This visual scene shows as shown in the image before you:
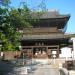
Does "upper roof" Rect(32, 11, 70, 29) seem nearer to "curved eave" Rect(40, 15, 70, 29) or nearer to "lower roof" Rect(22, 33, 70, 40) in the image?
"curved eave" Rect(40, 15, 70, 29)

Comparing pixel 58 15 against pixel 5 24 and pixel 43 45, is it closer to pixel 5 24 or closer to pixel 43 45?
pixel 43 45

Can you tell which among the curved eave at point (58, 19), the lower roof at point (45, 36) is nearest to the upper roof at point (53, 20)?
the curved eave at point (58, 19)

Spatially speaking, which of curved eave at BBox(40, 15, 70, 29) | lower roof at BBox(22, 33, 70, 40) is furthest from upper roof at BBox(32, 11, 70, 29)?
lower roof at BBox(22, 33, 70, 40)

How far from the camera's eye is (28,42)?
145 feet

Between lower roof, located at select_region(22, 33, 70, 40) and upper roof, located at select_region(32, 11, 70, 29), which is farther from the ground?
upper roof, located at select_region(32, 11, 70, 29)

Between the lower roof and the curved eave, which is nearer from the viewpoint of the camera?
the lower roof

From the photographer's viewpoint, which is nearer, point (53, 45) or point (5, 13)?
point (5, 13)

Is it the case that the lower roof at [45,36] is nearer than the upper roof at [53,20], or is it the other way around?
the lower roof at [45,36]

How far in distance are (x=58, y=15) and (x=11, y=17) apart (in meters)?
26.2

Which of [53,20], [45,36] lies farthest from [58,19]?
[45,36]

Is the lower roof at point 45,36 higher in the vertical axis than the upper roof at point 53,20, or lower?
lower

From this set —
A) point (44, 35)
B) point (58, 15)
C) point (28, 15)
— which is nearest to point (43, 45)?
point (44, 35)

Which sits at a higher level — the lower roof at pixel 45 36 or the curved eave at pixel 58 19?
the curved eave at pixel 58 19

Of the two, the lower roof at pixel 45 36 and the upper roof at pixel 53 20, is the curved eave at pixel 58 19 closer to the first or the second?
the upper roof at pixel 53 20
